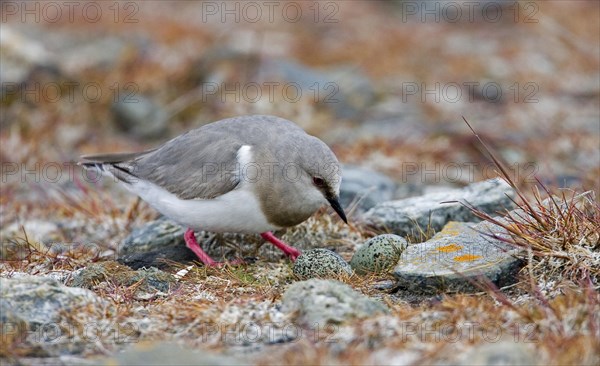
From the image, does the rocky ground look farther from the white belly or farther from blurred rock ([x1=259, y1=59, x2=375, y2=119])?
the white belly

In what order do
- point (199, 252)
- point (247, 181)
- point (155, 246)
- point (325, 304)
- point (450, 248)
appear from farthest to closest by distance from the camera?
point (155, 246) → point (199, 252) → point (247, 181) → point (450, 248) → point (325, 304)

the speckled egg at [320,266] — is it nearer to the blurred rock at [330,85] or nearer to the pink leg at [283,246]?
the pink leg at [283,246]

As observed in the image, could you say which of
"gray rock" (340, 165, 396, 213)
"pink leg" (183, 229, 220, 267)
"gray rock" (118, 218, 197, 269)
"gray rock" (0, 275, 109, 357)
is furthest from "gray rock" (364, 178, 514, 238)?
"gray rock" (0, 275, 109, 357)

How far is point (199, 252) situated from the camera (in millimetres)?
5871

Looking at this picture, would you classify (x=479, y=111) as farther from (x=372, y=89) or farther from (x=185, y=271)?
(x=185, y=271)

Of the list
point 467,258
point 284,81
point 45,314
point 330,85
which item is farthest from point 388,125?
point 45,314

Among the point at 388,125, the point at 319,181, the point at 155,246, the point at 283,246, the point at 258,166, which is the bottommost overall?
the point at 155,246

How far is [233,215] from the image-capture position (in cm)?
558

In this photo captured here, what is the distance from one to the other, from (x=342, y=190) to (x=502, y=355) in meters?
3.45

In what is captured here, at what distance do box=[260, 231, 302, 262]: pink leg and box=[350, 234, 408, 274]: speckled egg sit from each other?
57 cm

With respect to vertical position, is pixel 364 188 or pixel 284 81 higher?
pixel 284 81

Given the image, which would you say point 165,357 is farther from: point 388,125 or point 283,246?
point 388,125

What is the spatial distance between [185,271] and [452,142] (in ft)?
16.5

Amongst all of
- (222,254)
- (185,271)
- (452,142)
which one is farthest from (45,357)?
(452,142)
